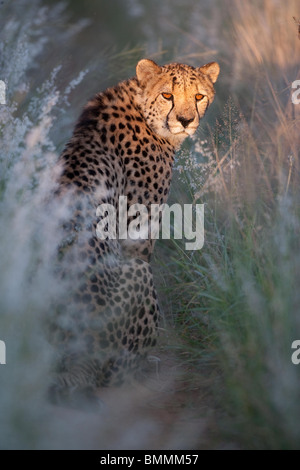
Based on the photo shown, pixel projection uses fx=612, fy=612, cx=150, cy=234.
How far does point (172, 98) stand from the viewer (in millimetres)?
4039

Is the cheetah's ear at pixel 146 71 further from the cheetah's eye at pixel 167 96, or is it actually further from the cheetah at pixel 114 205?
the cheetah's eye at pixel 167 96

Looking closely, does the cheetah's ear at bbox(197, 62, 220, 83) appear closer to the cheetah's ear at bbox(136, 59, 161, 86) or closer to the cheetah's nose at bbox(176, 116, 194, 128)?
the cheetah's ear at bbox(136, 59, 161, 86)

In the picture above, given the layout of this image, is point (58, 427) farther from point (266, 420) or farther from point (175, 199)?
point (175, 199)

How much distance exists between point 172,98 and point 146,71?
0.29 meters

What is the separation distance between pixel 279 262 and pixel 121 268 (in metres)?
0.88

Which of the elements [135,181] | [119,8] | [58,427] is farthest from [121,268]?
[119,8]

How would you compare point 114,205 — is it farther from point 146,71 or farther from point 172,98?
point 146,71

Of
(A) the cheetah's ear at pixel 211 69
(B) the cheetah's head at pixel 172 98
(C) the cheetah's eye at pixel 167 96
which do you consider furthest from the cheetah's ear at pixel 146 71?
(A) the cheetah's ear at pixel 211 69

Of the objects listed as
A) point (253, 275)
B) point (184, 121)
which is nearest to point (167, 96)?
point (184, 121)

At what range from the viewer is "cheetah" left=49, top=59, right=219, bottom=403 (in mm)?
3133

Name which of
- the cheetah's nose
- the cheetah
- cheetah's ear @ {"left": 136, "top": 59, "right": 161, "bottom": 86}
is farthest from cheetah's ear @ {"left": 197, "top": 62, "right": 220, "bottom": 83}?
the cheetah's nose

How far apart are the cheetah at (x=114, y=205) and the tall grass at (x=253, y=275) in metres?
0.33

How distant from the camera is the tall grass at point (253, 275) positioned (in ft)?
8.46

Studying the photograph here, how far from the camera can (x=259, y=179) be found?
4.08 metres
